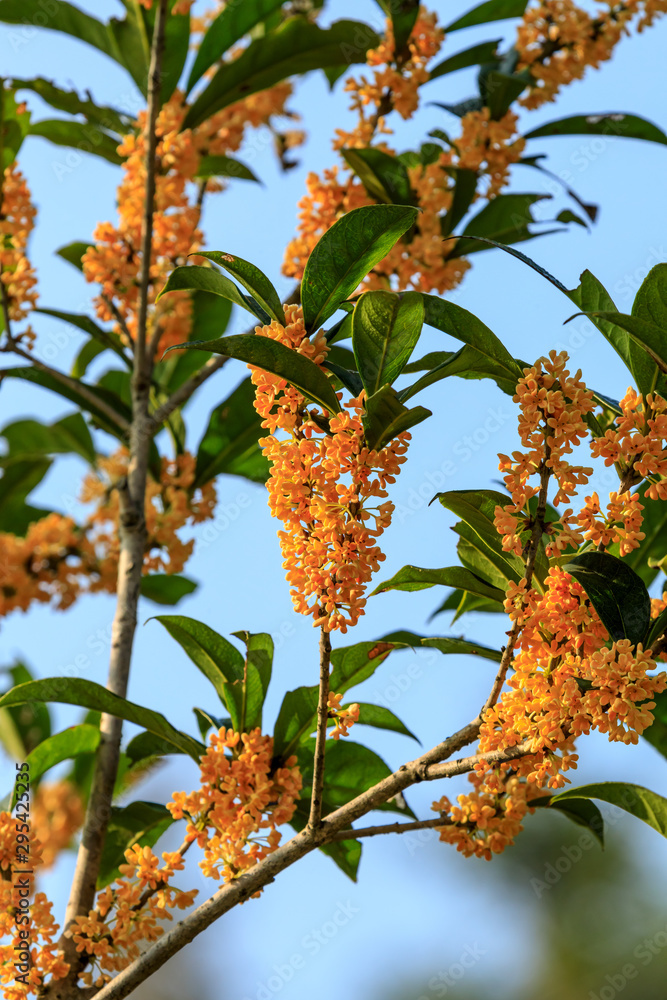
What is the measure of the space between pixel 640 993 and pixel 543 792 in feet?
55.5

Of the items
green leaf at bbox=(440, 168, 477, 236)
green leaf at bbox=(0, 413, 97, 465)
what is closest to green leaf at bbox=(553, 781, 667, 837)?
green leaf at bbox=(440, 168, 477, 236)

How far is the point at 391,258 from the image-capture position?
242 cm

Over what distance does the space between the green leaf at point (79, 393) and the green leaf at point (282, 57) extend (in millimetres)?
941

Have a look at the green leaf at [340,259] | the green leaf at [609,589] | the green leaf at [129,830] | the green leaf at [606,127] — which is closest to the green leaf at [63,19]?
the green leaf at [606,127]

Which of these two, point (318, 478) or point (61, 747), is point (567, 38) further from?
point (61, 747)

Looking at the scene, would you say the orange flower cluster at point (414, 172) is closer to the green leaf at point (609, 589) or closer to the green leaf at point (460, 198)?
the green leaf at point (460, 198)

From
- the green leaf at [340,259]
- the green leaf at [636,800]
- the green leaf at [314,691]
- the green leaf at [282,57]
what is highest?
the green leaf at [282,57]

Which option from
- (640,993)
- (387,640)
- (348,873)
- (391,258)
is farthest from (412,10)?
(640,993)

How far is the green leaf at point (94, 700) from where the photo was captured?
1.77 meters

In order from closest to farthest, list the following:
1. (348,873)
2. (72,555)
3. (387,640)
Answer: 1. (387,640)
2. (348,873)
3. (72,555)

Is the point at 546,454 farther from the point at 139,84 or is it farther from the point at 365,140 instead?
the point at 139,84

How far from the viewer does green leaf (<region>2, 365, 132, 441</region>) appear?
2.72m

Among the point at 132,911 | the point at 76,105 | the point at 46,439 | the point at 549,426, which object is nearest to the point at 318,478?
the point at 549,426

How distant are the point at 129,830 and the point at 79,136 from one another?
7.54 feet
